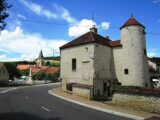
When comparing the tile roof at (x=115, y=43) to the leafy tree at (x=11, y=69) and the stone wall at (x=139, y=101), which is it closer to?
the stone wall at (x=139, y=101)

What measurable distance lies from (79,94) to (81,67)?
6149 millimetres

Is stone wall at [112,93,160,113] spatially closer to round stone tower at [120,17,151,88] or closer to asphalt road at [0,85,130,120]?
asphalt road at [0,85,130,120]

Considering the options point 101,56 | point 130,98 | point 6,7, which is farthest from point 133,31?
point 6,7

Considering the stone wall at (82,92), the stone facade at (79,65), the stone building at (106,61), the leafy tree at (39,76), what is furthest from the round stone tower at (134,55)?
the leafy tree at (39,76)

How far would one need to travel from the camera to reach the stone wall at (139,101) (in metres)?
22.5

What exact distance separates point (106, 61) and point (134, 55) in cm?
434

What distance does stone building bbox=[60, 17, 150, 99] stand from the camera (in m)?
36.6

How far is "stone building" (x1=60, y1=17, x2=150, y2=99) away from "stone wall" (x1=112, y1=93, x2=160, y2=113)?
8.16 m

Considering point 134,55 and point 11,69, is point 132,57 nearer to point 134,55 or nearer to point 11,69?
point 134,55

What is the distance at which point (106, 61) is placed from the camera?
127 feet

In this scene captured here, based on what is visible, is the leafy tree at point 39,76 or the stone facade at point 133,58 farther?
the leafy tree at point 39,76

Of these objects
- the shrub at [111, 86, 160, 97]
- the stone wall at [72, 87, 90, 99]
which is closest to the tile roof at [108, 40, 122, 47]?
the stone wall at [72, 87, 90, 99]

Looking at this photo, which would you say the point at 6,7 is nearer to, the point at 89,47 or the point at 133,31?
the point at 89,47

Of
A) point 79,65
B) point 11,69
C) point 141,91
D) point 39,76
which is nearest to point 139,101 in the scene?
point 141,91
